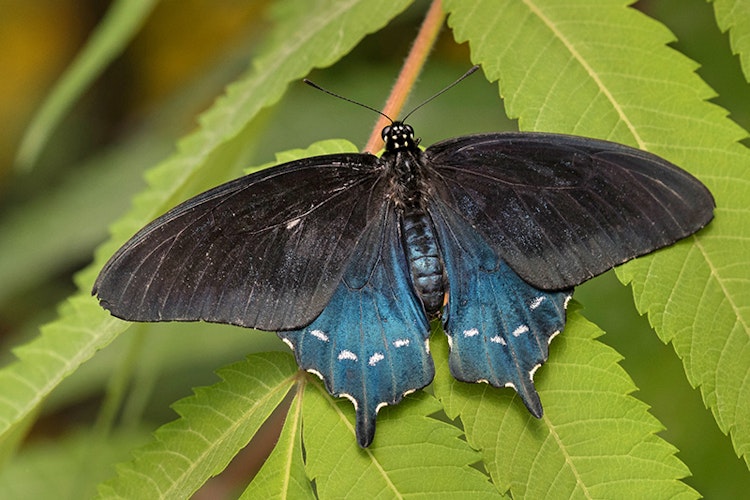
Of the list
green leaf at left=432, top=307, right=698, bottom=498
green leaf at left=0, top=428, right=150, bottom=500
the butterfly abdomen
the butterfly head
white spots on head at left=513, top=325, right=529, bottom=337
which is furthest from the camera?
green leaf at left=0, top=428, right=150, bottom=500

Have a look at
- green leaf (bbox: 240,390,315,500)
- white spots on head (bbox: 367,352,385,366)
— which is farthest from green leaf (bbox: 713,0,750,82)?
green leaf (bbox: 240,390,315,500)

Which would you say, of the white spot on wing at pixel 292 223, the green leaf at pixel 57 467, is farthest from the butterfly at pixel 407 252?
the green leaf at pixel 57 467

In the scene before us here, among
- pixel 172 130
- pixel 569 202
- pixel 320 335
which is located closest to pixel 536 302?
pixel 569 202

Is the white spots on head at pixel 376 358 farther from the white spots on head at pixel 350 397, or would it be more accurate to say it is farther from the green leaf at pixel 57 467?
the green leaf at pixel 57 467

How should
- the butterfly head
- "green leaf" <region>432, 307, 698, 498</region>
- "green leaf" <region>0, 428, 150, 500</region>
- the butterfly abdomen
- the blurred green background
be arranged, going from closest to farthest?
"green leaf" <region>432, 307, 698, 498</region> → the butterfly abdomen → the butterfly head → the blurred green background → "green leaf" <region>0, 428, 150, 500</region>

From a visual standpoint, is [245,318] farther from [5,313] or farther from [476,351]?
[5,313]

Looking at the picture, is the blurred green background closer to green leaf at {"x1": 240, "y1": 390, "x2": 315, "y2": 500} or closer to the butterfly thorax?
the butterfly thorax
